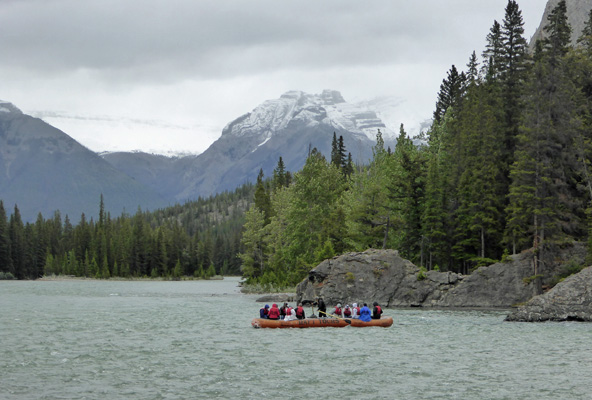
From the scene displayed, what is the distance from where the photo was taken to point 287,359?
3266cm

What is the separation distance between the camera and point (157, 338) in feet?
131

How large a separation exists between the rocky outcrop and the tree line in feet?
26.1

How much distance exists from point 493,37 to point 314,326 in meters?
63.7

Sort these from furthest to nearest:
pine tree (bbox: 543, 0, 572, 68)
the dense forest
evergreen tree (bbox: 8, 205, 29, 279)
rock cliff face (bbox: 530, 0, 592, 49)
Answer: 1. rock cliff face (bbox: 530, 0, 592, 49)
2. the dense forest
3. evergreen tree (bbox: 8, 205, 29, 279)
4. pine tree (bbox: 543, 0, 572, 68)

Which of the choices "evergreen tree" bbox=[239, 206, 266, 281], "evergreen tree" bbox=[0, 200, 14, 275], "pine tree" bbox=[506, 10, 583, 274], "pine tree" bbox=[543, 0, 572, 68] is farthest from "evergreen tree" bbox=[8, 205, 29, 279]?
"pine tree" bbox=[543, 0, 572, 68]

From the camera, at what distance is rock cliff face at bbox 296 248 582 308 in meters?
62.9

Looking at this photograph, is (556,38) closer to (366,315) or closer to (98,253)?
(366,315)

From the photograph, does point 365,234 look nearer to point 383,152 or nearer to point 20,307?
point 383,152

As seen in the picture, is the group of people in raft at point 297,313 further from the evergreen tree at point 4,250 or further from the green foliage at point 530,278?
the evergreen tree at point 4,250

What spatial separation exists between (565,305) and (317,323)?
2023cm

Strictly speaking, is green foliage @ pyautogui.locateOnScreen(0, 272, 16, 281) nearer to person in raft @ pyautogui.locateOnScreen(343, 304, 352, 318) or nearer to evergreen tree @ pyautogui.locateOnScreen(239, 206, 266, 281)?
evergreen tree @ pyautogui.locateOnScreen(239, 206, 266, 281)

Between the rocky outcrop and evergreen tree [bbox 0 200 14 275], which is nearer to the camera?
the rocky outcrop

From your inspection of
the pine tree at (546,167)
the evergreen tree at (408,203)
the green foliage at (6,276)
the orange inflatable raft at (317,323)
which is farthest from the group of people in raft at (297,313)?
the green foliage at (6,276)

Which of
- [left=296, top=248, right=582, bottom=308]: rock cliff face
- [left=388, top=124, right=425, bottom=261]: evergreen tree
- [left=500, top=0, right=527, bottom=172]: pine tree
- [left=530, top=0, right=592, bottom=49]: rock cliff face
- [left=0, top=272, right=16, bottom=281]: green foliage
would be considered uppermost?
[left=530, top=0, right=592, bottom=49]: rock cliff face
